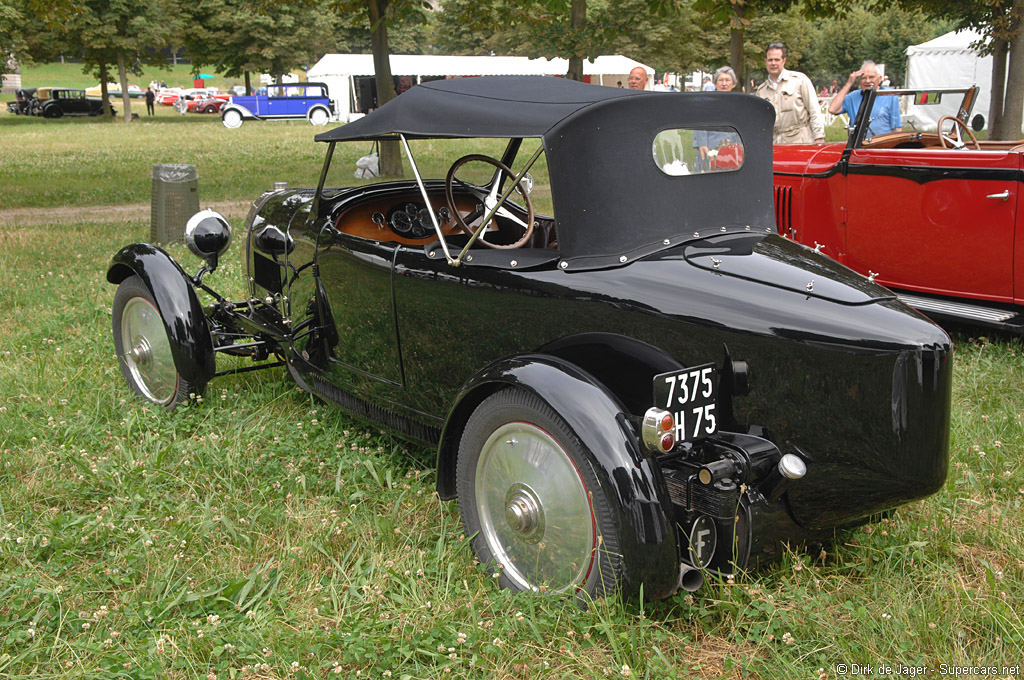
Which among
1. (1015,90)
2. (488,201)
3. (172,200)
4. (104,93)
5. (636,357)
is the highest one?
(104,93)

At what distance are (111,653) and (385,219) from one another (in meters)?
2.53

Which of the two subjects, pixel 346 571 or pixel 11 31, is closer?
pixel 346 571

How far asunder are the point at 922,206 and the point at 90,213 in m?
10.3

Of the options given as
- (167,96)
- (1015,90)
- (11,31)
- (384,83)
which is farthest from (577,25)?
(167,96)

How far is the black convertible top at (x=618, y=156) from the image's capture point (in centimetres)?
303

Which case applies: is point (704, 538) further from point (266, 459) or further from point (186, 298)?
point (186, 298)

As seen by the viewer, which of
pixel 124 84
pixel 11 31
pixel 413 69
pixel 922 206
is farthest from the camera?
pixel 413 69

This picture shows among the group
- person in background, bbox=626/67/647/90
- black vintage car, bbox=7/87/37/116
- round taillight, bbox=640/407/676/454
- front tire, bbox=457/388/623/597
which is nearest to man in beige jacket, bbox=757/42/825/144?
person in background, bbox=626/67/647/90

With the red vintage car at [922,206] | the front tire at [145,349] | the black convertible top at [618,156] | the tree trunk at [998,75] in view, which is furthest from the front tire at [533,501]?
the tree trunk at [998,75]

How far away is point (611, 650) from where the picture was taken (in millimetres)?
2588

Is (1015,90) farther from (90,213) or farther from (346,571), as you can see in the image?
(90,213)

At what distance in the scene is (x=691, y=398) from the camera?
2.66m

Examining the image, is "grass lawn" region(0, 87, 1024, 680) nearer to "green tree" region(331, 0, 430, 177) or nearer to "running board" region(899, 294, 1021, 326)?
"running board" region(899, 294, 1021, 326)

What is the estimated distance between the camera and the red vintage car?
5.45 meters
